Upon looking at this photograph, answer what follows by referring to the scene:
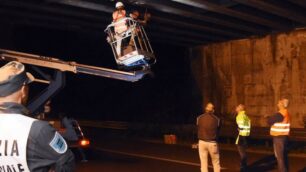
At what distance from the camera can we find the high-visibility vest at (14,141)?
2.55m

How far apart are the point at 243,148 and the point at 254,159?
8.30 ft

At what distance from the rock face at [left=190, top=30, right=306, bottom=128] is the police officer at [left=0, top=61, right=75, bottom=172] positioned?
18.6 metres

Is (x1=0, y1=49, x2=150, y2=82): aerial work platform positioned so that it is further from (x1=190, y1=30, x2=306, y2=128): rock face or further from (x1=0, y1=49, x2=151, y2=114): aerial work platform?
(x1=190, y1=30, x2=306, y2=128): rock face

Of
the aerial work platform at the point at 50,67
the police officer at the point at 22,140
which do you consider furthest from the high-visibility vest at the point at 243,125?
the police officer at the point at 22,140

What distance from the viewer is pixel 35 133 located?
252 cm

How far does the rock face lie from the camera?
2016 cm

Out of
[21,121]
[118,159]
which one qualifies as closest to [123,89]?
[118,159]

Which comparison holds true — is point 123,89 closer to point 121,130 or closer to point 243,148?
point 121,130

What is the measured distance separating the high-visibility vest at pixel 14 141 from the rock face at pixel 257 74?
734 inches

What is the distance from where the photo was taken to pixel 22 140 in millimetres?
2545

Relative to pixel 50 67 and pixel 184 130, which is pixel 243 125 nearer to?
pixel 50 67

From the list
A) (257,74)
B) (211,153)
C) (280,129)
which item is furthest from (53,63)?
(257,74)

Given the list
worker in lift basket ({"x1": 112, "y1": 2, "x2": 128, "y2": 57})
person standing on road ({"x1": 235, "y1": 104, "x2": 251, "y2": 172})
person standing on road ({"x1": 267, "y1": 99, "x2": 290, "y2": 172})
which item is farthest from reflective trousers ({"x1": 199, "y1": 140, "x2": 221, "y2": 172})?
worker in lift basket ({"x1": 112, "y1": 2, "x2": 128, "y2": 57})

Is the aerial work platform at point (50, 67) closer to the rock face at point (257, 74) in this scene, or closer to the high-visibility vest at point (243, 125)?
the high-visibility vest at point (243, 125)
